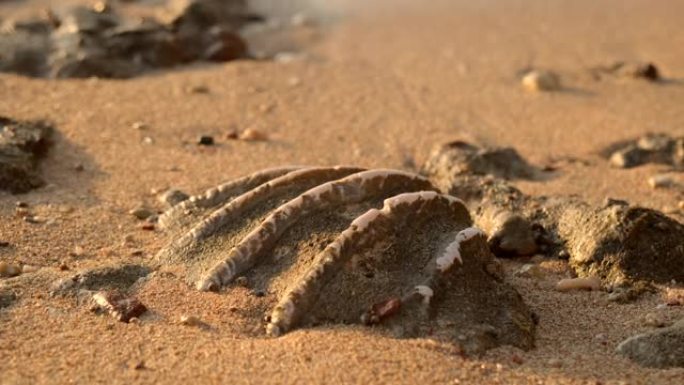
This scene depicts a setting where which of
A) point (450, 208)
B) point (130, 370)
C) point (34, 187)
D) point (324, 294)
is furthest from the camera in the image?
point (34, 187)

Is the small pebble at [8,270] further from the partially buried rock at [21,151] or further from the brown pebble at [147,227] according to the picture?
the partially buried rock at [21,151]

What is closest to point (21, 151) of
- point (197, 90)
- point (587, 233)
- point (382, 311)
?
point (197, 90)

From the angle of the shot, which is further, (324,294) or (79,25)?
(79,25)

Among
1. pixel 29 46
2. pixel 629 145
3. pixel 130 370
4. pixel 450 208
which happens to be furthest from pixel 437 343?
pixel 29 46

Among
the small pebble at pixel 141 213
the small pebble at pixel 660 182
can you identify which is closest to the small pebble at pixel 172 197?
the small pebble at pixel 141 213

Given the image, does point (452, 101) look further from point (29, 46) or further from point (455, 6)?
point (29, 46)

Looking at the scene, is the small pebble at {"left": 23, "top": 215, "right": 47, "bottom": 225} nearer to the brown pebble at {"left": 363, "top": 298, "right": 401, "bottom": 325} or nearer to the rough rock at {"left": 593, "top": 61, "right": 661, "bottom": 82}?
the brown pebble at {"left": 363, "top": 298, "right": 401, "bottom": 325}

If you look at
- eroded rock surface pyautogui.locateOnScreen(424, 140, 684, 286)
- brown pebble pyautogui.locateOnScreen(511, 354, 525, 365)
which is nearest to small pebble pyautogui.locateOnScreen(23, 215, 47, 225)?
eroded rock surface pyautogui.locateOnScreen(424, 140, 684, 286)
